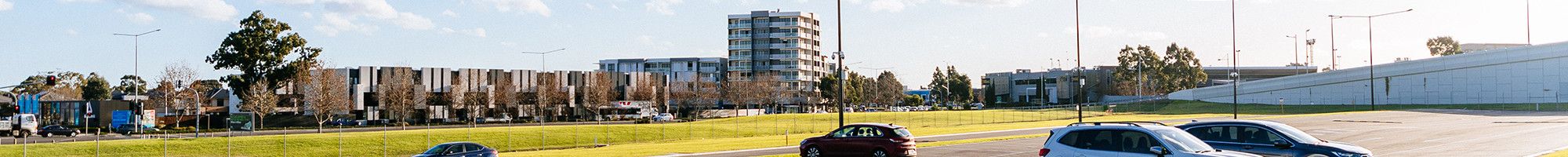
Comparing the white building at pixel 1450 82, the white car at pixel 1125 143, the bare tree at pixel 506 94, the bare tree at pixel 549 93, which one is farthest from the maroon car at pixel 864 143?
the white building at pixel 1450 82

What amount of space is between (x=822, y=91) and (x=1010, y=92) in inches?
1385

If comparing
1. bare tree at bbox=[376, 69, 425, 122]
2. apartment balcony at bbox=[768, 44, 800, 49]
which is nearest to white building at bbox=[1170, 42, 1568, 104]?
apartment balcony at bbox=[768, 44, 800, 49]

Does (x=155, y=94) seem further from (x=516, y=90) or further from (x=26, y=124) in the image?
(x=516, y=90)

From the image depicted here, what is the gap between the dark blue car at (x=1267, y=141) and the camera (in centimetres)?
2205

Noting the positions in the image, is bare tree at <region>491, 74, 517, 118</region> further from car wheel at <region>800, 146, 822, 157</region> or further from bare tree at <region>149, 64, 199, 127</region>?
car wheel at <region>800, 146, 822, 157</region>

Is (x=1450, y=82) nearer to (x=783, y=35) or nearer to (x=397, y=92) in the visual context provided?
(x=397, y=92)

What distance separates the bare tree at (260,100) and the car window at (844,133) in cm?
5842

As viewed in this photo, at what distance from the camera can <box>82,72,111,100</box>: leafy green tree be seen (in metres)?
155

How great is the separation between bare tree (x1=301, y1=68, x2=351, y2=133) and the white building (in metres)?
76.8

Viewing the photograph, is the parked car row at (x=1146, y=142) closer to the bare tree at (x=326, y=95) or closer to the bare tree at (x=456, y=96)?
the bare tree at (x=326, y=95)

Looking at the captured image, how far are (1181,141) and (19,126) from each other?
71582mm

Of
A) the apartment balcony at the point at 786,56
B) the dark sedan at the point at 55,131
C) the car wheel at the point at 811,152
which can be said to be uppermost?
the apartment balcony at the point at 786,56

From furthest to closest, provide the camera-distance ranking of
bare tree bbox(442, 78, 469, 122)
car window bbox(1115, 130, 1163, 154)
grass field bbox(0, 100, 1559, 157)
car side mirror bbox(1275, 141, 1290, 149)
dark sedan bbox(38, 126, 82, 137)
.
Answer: bare tree bbox(442, 78, 469, 122) → dark sedan bbox(38, 126, 82, 137) → grass field bbox(0, 100, 1559, 157) → car side mirror bbox(1275, 141, 1290, 149) → car window bbox(1115, 130, 1163, 154)

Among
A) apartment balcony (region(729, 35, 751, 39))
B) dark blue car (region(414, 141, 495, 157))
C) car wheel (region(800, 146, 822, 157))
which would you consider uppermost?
apartment balcony (region(729, 35, 751, 39))
